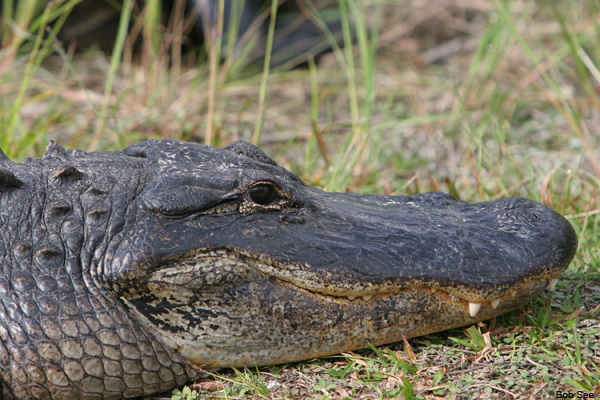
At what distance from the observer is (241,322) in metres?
2.15

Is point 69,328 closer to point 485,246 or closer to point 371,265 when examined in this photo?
point 371,265

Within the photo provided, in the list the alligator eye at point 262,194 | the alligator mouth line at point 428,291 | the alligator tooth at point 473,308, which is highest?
the alligator eye at point 262,194

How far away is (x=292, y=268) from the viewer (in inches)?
83.4

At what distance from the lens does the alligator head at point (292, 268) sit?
2092 mm

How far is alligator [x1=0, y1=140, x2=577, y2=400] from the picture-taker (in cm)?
205

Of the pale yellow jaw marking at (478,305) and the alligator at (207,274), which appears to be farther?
the pale yellow jaw marking at (478,305)

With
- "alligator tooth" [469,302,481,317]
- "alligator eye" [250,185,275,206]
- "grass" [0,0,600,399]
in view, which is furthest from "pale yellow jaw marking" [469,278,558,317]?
"alligator eye" [250,185,275,206]

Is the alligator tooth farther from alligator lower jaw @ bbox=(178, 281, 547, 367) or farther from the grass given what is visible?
the grass

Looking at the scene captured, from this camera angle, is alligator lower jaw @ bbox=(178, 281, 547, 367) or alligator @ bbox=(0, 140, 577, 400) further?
alligator lower jaw @ bbox=(178, 281, 547, 367)

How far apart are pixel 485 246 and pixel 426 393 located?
0.52 m

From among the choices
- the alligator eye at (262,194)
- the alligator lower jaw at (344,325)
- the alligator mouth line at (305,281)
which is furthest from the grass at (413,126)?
the alligator eye at (262,194)

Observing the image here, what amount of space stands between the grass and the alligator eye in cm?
60

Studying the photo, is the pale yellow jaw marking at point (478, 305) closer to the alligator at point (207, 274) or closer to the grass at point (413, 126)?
the alligator at point (207, 274)

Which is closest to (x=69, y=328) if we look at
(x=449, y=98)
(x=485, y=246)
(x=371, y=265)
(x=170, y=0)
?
(x=371, y=265)
